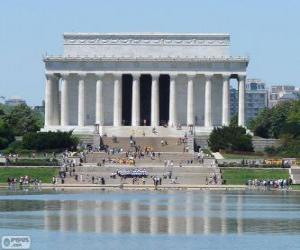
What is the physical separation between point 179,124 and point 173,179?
3724 cm

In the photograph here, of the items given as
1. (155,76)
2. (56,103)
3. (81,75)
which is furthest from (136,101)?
(56,103)

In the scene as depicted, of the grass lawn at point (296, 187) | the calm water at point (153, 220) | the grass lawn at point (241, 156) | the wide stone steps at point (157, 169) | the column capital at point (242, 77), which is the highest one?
the column capital at point (242, 77)

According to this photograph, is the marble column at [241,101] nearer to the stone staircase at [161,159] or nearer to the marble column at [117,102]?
the marble column at [117,102]

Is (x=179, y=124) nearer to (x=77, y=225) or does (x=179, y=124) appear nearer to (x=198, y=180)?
(x=198, y=180)

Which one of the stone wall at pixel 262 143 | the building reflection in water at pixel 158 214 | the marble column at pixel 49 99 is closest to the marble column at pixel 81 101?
the marble column at pixel 49 99

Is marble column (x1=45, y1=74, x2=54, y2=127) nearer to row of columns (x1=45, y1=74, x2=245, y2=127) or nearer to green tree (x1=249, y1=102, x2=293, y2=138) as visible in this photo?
row of columns (x1=45, y1=74, x2=245, y2=127)

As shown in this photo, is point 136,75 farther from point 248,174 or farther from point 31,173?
point 248,174

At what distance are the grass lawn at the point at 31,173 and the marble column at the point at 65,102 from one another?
35555mm

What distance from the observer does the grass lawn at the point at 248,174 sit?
113812mm

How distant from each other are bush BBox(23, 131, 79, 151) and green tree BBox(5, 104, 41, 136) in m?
20.0

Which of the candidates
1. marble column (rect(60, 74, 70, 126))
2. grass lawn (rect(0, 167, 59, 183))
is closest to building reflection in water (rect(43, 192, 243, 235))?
grass lawn (rect(0, 167, 59, 183))

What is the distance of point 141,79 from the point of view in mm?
153250

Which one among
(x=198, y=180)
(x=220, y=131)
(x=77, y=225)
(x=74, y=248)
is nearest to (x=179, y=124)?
(x=220, y=131)

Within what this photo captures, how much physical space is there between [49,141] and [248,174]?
80.3 ft
